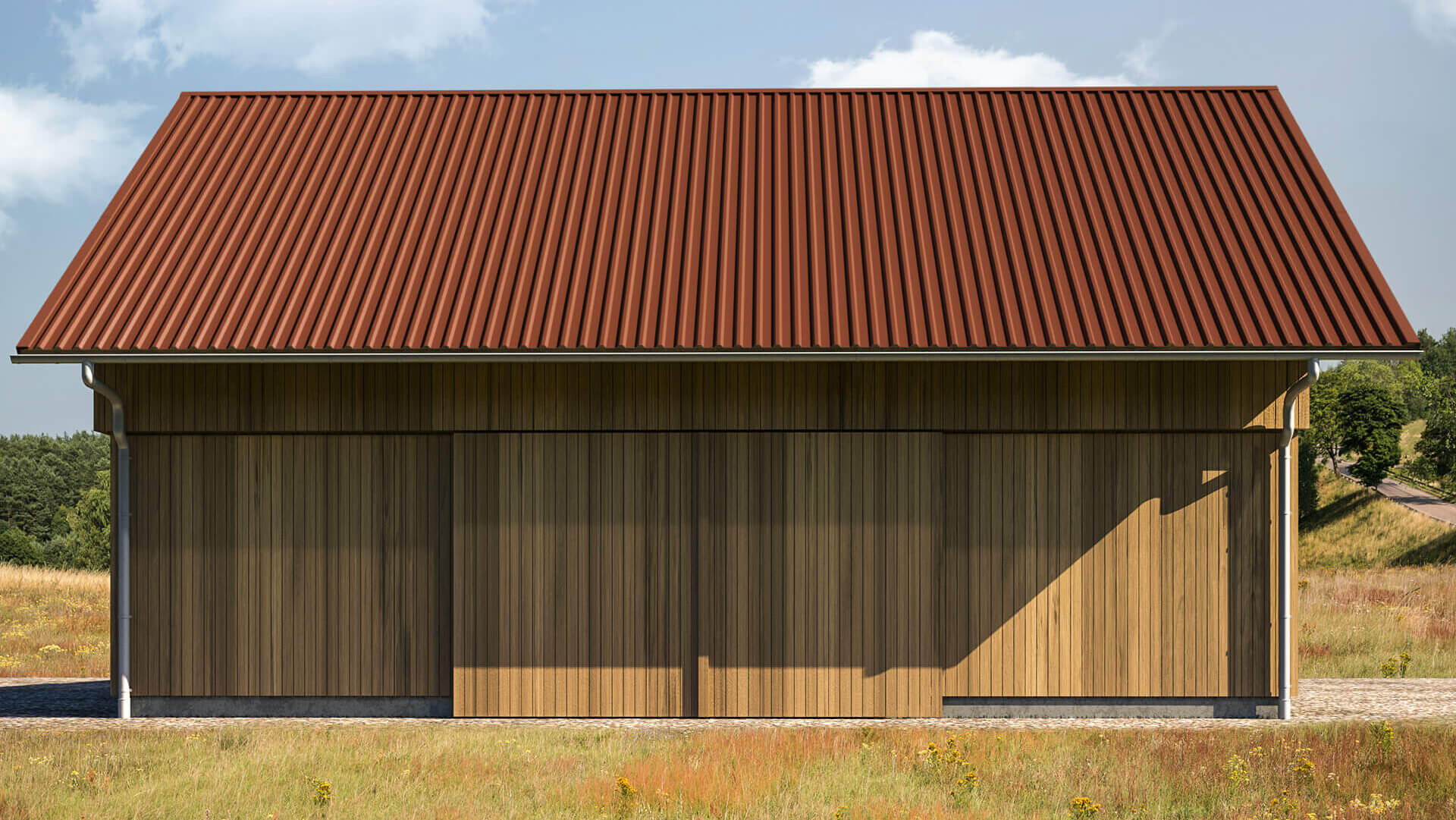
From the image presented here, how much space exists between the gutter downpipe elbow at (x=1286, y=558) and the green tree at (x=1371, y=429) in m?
63.2

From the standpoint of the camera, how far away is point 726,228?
37.5ft

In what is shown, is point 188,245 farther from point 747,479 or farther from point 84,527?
point 84,527

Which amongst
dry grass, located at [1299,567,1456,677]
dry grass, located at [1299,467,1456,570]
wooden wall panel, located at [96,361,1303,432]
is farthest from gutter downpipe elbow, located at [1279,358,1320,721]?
dry grass, located at [1299,467,1456,570]

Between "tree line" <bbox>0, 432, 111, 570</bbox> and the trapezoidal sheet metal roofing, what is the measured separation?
47824 millimetres

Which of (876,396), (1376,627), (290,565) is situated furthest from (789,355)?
(1376,627)

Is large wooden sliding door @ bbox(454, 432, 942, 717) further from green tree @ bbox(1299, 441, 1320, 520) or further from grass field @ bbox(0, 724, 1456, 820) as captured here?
green tree @ bbox(1299, 441, 1320, 520)

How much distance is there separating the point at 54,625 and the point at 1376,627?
67.4ft

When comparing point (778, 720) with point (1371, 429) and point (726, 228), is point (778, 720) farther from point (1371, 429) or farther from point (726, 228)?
point (1371, 429)

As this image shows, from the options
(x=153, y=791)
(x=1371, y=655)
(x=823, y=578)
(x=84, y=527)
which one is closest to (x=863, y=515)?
(x=823, y=578)

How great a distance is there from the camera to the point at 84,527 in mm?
62406

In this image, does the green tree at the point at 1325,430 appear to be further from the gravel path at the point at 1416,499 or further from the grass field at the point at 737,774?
the grass field at the point at 737,774

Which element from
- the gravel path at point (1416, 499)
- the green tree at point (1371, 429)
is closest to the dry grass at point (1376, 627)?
the gravel path at point (1416, 499)

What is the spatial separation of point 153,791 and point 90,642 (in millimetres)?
10522

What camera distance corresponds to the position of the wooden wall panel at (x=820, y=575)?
10312mm
